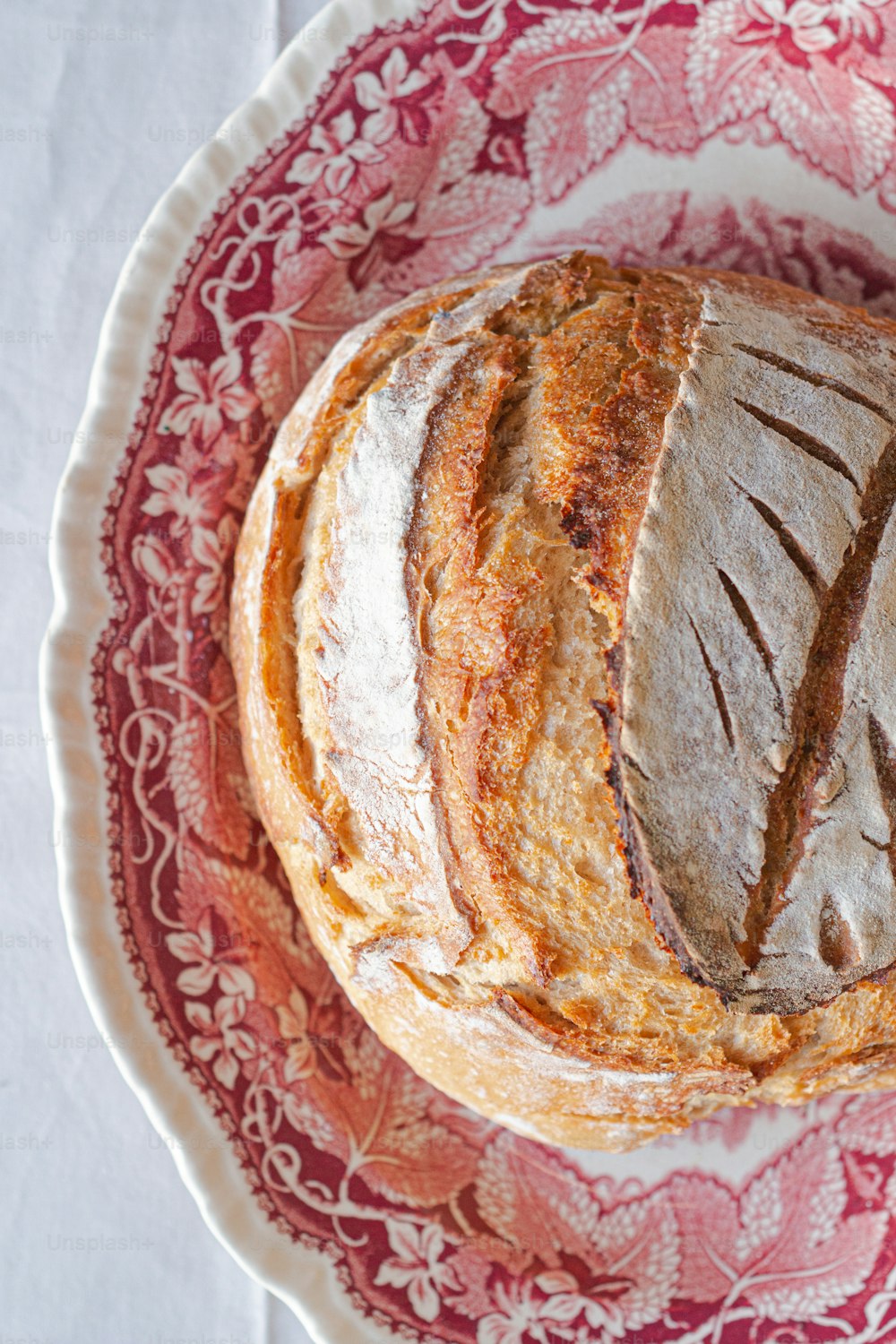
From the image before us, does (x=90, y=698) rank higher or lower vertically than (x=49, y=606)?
lower

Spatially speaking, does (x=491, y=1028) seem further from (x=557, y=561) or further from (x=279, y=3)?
(x=279, y=3)

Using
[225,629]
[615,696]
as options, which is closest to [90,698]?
[225,629]

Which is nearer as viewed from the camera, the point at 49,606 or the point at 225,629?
the point at 225,629

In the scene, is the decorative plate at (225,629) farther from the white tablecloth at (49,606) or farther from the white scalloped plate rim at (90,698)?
the white tablecloth at (49,606)

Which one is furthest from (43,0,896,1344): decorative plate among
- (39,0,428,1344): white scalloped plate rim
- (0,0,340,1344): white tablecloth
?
(0,0,340,1344): white tablecloth

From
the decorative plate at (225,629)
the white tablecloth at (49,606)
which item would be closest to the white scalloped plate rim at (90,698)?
the decorative plate at (225,629)

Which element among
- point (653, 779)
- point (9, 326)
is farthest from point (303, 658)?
point (9, 326)

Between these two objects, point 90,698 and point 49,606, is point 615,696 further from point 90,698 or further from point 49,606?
point 49,606
